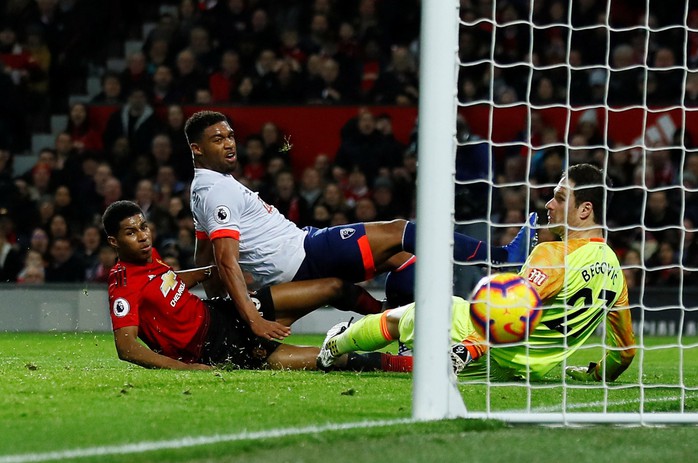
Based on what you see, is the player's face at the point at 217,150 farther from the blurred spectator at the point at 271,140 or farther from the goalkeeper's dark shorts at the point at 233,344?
the blurred spectator at the point at 271,140

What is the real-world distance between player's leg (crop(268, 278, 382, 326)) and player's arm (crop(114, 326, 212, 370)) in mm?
614

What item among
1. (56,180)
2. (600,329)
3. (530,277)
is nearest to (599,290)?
(530,277)

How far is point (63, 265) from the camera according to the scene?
38.5 ft

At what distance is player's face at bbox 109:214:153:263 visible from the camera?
622cm

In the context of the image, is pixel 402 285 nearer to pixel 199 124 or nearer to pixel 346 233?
pixel 346 233

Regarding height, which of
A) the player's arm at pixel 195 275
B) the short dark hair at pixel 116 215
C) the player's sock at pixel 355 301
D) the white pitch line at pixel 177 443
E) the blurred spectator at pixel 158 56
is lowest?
the white pitch line at pixel 177 443

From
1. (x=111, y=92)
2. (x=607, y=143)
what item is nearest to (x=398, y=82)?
(x=111, y=92)

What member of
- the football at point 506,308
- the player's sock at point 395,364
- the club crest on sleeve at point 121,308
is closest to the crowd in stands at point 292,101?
the player's sock at point 395,364

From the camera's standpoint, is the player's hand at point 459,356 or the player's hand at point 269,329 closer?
the player's hand at point 459,356

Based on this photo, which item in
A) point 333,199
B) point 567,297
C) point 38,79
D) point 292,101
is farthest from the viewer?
point 38,79

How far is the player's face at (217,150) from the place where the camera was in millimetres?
6715

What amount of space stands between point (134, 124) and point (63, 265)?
1938mm

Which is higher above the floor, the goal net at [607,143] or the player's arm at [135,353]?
the goal net at [607,143]

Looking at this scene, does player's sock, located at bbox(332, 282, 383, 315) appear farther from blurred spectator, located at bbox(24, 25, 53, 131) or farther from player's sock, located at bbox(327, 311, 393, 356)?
blurred spectator, located at bbox(24, 25, 53, 131)
